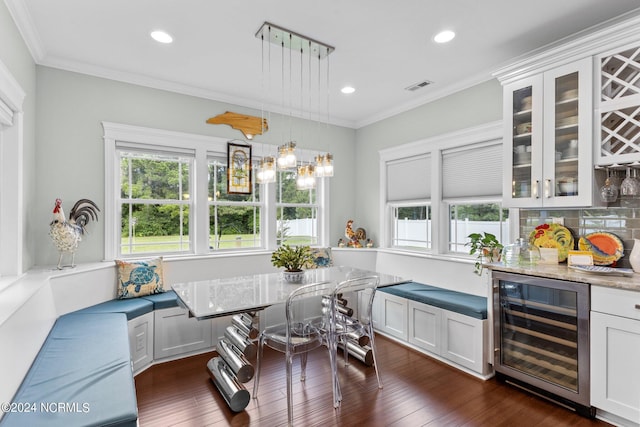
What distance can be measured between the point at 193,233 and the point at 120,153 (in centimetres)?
113

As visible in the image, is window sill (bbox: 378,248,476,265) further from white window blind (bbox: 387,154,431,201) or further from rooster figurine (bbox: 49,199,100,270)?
rooster figurine (bbox: 49,199,100,270)

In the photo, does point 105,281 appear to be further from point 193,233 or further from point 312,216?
point 312,216

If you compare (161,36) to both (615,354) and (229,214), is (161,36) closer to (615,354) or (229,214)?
(229,214)

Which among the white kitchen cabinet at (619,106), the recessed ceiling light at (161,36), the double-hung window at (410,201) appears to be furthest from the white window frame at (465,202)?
the recessed ceiling light at (161,36)

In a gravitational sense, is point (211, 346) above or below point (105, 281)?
below

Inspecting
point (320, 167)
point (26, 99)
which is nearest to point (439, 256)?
point (320, 167)

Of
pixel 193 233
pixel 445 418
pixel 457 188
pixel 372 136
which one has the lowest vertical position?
pixel 445 418

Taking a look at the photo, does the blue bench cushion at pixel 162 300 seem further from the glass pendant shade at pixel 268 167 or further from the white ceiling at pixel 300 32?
the white ceiling at pixel 300 32

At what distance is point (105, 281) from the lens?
3.07 m

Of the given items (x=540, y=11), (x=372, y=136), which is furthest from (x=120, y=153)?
(x=540, y=11)

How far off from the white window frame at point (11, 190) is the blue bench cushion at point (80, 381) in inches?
23.5

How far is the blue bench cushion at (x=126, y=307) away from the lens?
2.78 metres

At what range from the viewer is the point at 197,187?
12.6ft

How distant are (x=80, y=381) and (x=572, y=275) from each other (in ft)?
10.0
